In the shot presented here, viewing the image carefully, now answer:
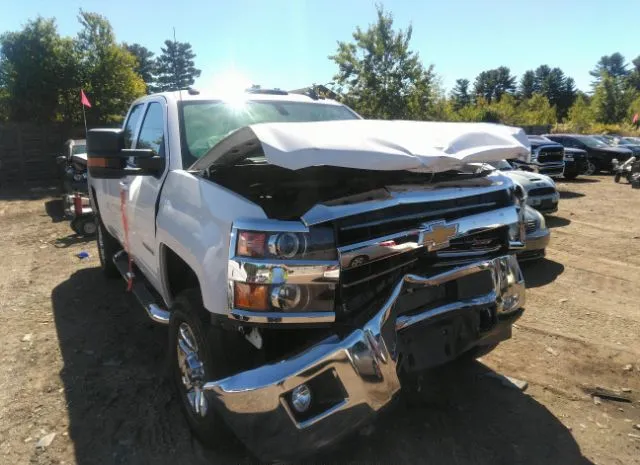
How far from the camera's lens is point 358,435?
9.53 ft

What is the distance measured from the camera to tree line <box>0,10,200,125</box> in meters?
18.3

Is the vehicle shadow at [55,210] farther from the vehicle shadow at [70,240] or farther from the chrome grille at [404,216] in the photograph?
the chrome grille at [404,216]

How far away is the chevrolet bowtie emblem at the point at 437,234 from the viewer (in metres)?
2.42

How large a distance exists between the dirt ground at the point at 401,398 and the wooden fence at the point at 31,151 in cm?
1424

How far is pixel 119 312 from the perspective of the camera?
16.3 ft

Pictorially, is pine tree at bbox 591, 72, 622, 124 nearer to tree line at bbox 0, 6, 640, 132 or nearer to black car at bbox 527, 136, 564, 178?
tree line at bbox 0, 6, 640, 132

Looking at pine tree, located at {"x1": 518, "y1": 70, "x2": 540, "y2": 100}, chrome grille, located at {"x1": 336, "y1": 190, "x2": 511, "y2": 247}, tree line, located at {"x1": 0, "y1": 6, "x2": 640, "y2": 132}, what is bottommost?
chrome grille, located at {"x1": 336, "y1": 190, "x2": 511, "y2": 247}

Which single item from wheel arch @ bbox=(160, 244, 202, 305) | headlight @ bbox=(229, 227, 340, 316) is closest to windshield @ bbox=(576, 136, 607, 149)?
wheel arch @ bbox=(160, 244, 202, 305)

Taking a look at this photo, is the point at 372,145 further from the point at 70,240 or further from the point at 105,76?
the point at 105,76

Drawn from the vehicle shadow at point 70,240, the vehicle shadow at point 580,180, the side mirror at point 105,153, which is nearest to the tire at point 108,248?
the vehicle shadow at point 70,240

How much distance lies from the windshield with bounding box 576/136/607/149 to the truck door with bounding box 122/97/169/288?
2090 cm

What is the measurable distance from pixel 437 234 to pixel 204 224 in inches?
45.0

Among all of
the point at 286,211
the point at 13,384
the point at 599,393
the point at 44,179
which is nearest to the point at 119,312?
the point at 13,384

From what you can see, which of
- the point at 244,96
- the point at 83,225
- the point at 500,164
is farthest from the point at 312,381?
the point at 83,225
